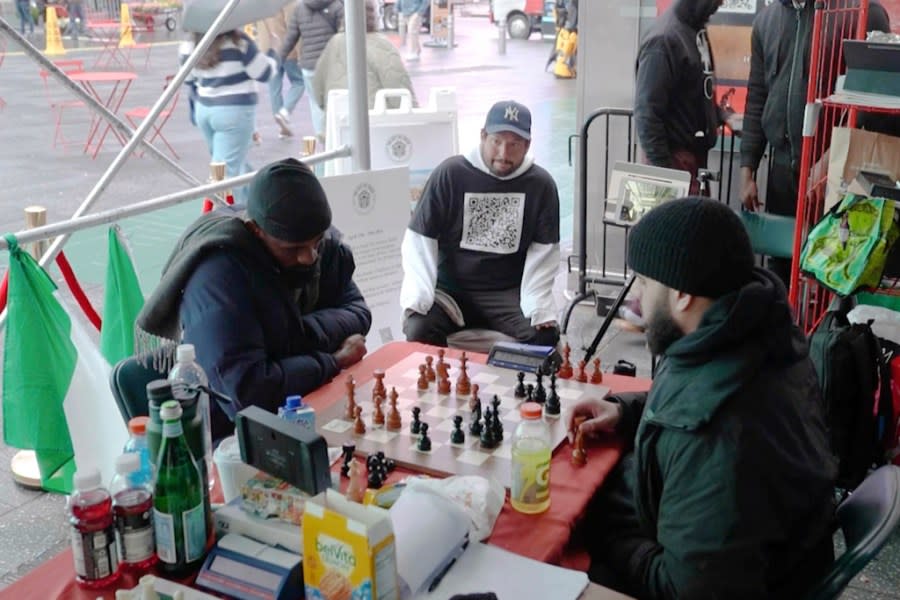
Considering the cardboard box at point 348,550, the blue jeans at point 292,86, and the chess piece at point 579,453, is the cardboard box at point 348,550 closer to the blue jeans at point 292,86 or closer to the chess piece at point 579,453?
the chess piece at point 579,453

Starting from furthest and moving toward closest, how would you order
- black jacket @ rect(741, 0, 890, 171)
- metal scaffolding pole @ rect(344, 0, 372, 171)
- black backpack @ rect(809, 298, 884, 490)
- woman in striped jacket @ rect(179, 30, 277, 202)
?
woman in striped jacket @ rect(179, 30, 277, 202), black jacket @ rect(741, 0, 890, 171), metal scaffolding pole @ rect(344, 0, 372, 171), black backpack @ rect(809, 298, 884, 490)

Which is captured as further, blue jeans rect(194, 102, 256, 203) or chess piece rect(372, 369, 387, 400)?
blue jeans rect(194, 102, 256, 203)

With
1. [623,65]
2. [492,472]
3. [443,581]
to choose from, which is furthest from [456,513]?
[623,65]

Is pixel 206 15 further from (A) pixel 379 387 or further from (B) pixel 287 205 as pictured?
(A) pixel 379 387

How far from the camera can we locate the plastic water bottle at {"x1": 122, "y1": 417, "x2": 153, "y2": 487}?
1663 mm

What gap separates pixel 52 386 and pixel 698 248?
6.91ft

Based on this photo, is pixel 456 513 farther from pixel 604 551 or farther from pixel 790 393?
pixel 790 393

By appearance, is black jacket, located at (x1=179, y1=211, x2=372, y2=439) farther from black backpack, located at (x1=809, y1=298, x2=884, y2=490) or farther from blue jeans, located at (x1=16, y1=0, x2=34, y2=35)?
blue jeans, located at (x1=16, y1=0, x2=34, y2=35)

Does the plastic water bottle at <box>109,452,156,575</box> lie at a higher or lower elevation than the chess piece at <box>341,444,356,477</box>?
higher

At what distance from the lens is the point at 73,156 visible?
9.23 metres

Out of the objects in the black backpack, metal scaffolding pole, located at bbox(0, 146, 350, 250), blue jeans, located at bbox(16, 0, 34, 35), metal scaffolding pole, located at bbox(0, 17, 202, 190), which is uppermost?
blue jeans, located at bbox(16, 0, 34, 35)

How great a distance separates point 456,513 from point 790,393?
70 centimetres

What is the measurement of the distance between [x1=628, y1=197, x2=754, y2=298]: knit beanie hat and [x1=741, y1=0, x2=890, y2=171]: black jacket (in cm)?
280

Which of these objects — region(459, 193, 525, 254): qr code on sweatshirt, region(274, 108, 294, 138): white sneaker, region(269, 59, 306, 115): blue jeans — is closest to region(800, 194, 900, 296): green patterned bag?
region(459, 193, 525, 254): qr code on sweatshirt
